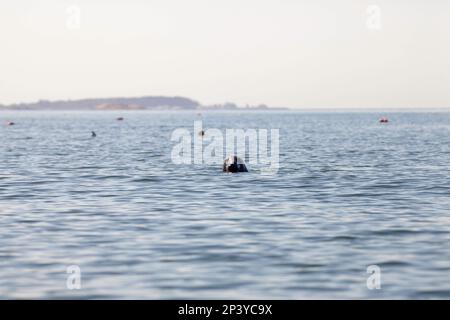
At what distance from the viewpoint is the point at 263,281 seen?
57.4 ft

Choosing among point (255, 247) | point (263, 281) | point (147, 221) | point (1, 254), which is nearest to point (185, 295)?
point (263, 281)

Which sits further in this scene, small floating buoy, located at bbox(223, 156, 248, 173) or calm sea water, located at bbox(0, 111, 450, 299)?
small floating buoy, located at bbox(223, 156, 248, 173)

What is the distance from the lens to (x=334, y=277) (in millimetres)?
17875

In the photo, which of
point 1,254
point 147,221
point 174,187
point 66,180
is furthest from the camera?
point 66,180

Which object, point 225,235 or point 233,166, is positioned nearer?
point 225,235

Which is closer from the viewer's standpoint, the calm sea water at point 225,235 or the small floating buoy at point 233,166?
the calm sea water at point 225,235

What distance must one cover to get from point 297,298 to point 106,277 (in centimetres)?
466

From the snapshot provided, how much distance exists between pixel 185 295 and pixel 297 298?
7.72 feet

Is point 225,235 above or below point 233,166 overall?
above
